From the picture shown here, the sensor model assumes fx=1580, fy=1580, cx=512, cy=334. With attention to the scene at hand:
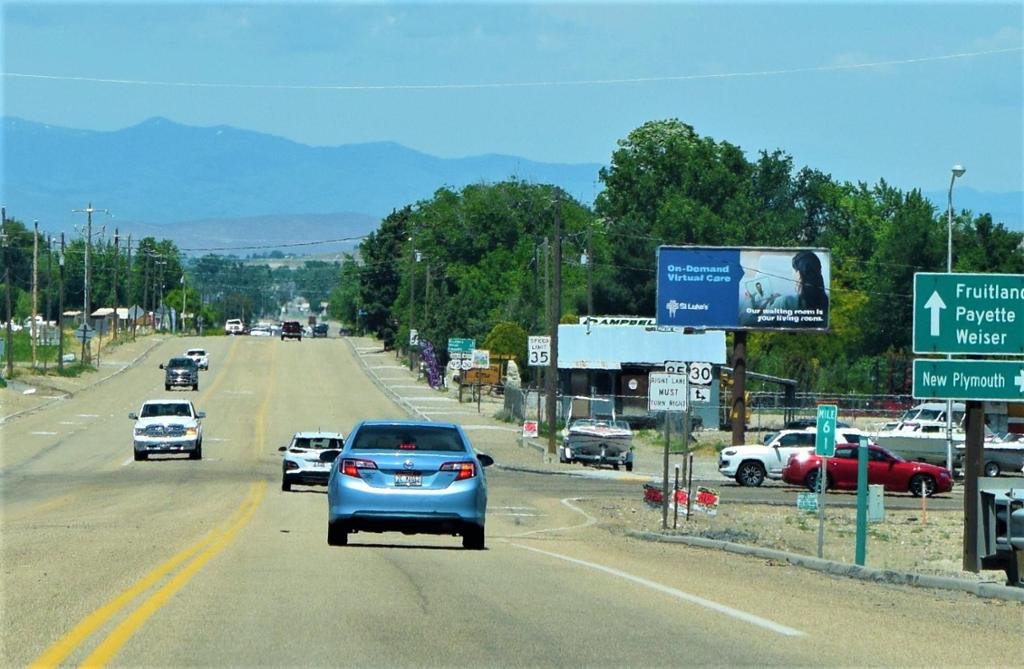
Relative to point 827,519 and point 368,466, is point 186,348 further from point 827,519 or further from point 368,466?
point 368,466

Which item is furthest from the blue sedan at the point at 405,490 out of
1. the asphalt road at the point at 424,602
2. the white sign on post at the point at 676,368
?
the white sign on post at the point at 676,368

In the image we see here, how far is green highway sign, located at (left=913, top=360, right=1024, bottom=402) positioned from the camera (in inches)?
866

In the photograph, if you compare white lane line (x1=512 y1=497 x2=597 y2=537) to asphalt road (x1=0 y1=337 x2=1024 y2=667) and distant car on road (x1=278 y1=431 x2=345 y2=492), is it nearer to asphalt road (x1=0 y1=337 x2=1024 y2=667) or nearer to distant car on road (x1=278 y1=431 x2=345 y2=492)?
asphalt road (x1=0 y1=337 x2=1024 y2=667)

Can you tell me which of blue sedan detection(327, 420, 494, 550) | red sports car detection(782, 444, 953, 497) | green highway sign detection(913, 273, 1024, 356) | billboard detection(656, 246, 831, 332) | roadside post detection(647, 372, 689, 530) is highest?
billboard detection(656, 246, 831, 332)

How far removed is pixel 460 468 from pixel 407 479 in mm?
665

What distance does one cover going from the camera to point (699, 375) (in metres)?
30.6

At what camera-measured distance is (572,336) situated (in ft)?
240

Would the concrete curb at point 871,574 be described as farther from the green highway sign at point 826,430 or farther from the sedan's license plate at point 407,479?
the sedan's license plate at point 407,479

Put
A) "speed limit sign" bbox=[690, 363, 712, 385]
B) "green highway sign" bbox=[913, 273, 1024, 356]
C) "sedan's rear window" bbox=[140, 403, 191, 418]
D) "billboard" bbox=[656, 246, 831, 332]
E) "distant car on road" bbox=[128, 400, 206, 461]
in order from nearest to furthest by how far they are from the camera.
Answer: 1. "green highway sign" bbox=[913, 273, 1024, 356]
2. "speed limit sign" bbox=[690, 363, 712, 385]
3. "distant car on road" bbox=[128, 400, 206, 461]
4. "sedan's rear window" bbox=[140, 403, 191, 418]
5. "billboard" bbox=[656, 246, 831, 332]

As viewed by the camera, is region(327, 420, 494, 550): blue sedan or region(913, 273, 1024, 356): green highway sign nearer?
region(327, 420, 494, 550): blue sedan

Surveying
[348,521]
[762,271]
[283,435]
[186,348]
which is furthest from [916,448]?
[186,348]

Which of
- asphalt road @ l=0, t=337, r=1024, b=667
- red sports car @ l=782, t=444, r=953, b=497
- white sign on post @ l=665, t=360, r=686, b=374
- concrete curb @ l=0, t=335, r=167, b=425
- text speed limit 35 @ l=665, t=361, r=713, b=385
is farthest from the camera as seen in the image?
concrete curb @ l=0, t=335, r=167, b=425

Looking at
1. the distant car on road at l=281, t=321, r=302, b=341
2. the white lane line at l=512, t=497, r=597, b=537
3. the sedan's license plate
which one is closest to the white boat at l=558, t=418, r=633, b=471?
the white lane line at l=512, t=497, r=597, b=537

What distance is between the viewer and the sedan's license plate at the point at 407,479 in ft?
62.0
